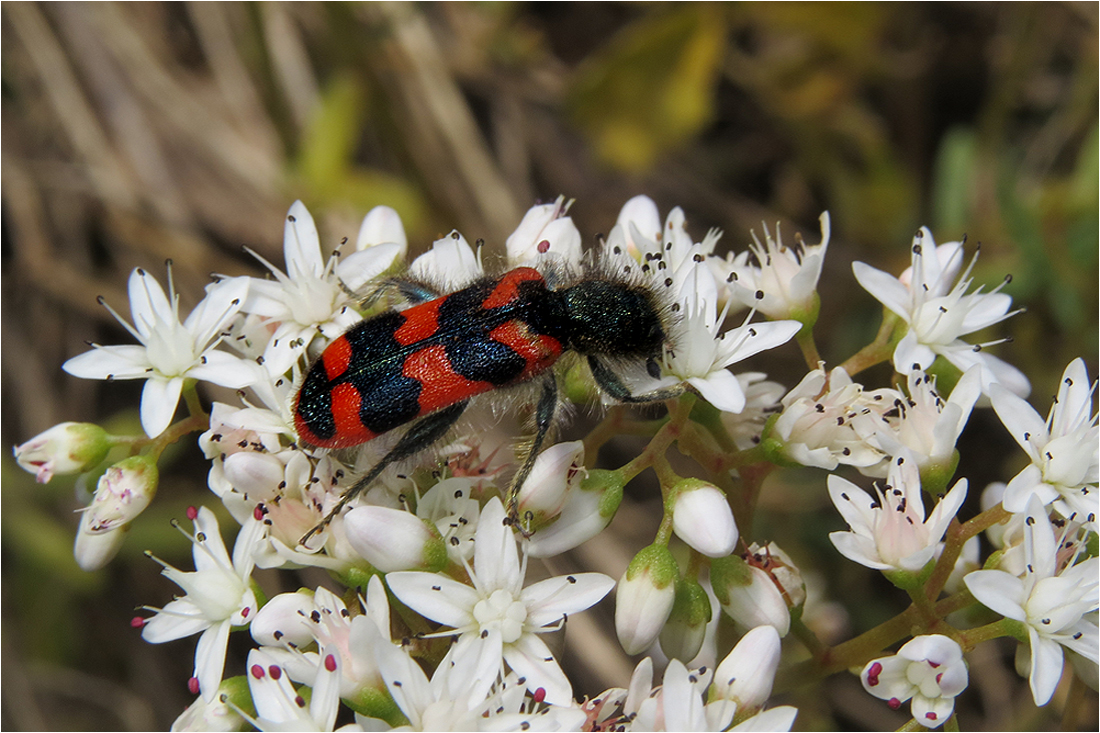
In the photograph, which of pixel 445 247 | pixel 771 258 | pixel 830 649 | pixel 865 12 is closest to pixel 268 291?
pixel 445 247

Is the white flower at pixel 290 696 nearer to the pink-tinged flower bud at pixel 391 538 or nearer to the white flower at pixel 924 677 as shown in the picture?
the pink-tinged flower bud at pixel 391 538

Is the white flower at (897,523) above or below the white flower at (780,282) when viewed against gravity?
below

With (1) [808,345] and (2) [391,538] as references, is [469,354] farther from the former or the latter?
(1) [808,345]

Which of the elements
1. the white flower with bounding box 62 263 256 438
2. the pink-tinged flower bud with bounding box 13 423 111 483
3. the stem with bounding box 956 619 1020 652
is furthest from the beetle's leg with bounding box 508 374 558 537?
the pink-tinged flower bud with bounding box 13 423 111 483

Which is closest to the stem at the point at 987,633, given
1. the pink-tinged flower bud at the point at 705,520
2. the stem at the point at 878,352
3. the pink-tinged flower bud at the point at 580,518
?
the pink-tinged flower bud at the point at 705,520

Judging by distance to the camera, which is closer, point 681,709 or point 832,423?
point 681,709

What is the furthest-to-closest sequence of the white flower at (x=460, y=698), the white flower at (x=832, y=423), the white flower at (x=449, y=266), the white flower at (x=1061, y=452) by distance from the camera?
the white flower at (x=449, y=266) < the white flower at (x=832, y=423) < the white flower at (x=1061, y=452) < the white flower at (x=460, y=698)

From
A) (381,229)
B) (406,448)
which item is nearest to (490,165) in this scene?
(381,229)
